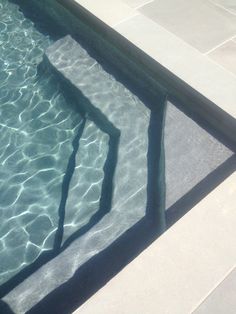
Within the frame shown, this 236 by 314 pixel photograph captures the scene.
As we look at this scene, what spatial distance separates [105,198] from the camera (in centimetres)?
551

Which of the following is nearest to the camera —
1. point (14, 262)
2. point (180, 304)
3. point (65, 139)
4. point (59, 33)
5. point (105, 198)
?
point (180, 304)

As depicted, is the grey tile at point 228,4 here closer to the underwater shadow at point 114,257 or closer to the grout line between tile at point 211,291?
the underwater shadow at point 114,257

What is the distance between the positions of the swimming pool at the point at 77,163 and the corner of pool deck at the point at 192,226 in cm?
50

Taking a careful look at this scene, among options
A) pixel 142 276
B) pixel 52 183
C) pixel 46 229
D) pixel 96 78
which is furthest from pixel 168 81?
pixel 142 276

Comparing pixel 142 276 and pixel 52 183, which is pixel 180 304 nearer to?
pixel 142 276

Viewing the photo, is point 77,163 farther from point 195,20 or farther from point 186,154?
point 195,20

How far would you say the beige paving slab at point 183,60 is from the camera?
5.16 metres

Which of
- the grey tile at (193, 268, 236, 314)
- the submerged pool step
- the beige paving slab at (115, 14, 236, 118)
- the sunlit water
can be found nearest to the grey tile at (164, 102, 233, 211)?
the beige paving slab at (115, 14, 236, 118)

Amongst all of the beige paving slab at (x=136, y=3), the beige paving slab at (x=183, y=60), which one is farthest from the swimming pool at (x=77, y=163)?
the beige paving slab at (x=136, y=3)

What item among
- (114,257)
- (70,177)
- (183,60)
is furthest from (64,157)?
(183,60)

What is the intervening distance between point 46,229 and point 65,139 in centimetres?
165

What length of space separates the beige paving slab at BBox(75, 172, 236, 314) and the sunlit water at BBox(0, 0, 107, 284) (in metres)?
1.96

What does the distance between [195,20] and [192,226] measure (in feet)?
13.6

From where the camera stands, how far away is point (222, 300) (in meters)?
3.43
